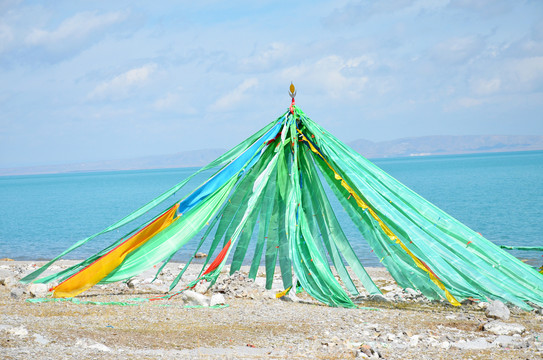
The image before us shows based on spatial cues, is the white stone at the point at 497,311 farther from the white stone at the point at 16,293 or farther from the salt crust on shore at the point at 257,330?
the white stone at the point at 16,293

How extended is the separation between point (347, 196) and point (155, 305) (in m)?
3.40

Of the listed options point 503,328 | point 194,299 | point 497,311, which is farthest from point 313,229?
point 503,328

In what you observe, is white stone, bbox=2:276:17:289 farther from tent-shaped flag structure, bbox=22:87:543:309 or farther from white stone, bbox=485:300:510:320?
white stone, bbox=485:300:510:320

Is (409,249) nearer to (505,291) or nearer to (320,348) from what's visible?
(505,291)

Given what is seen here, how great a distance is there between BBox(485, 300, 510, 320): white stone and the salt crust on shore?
89 millimetres

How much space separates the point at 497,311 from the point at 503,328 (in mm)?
735

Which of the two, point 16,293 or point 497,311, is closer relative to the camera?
point 497,311

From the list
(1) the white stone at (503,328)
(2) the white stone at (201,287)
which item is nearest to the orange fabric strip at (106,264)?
(2) the white stone at (201,287)

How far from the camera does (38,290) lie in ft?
31.6

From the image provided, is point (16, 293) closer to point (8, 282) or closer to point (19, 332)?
point (8, 282)

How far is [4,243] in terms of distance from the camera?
29953mm

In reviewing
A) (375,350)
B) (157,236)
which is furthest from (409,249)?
(157,236)

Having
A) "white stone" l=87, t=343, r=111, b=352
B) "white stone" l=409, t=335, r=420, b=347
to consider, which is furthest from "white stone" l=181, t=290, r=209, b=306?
"white stone" l=409, t=335, r=420, b=347

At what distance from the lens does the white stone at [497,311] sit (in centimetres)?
859
